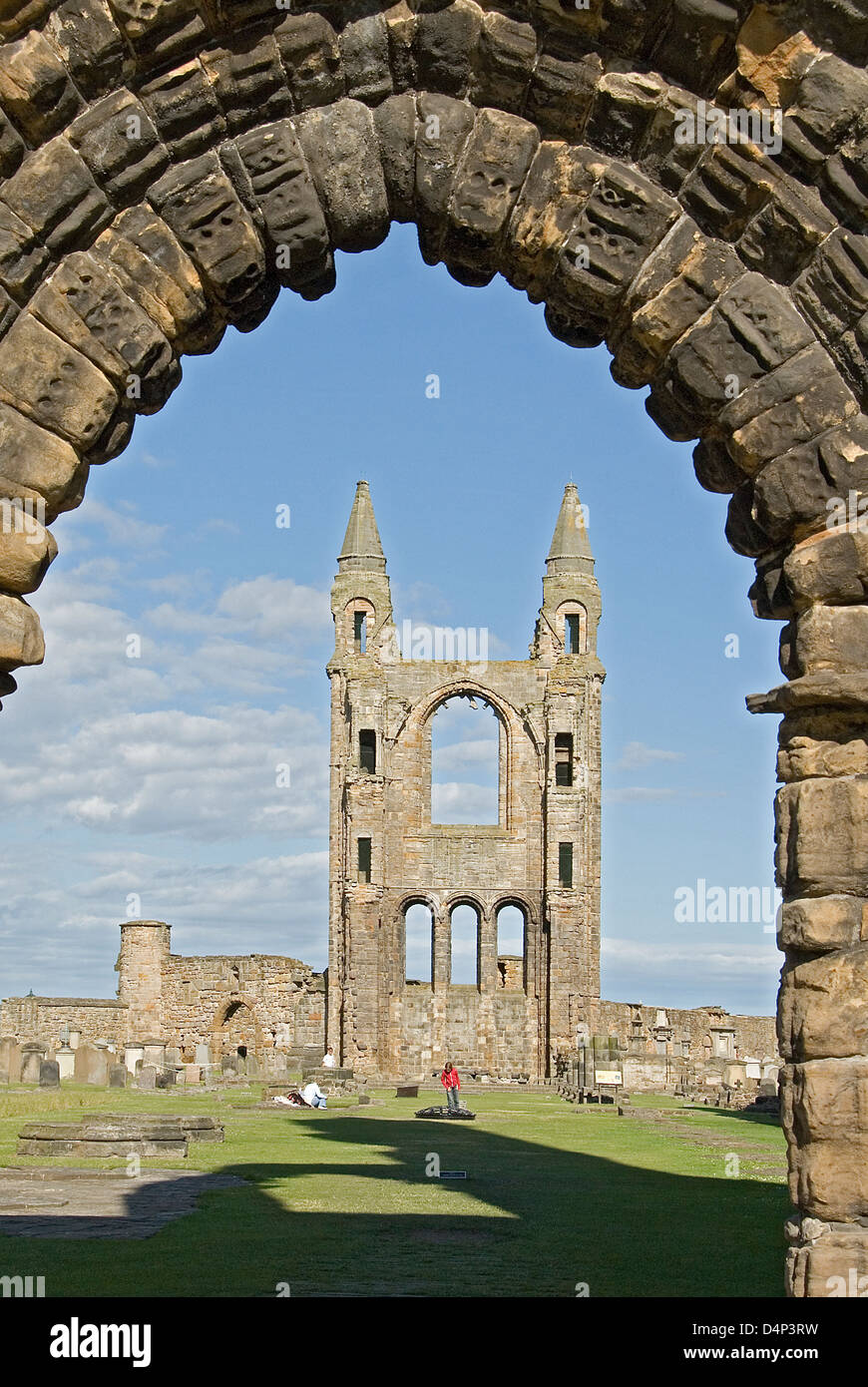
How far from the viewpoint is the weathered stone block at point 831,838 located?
570cm

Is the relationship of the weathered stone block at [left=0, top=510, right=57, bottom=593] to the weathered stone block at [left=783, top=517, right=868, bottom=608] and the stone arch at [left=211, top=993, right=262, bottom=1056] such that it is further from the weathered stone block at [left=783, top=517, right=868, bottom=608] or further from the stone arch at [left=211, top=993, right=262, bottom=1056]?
the stone arch at [left=211, top=993, right=262, bottom=1056]

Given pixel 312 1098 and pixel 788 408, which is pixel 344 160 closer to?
pixel 788 408

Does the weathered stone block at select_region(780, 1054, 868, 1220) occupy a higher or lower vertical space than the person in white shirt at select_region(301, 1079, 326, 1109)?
higher

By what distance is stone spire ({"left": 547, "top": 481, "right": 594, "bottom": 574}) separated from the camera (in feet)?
167

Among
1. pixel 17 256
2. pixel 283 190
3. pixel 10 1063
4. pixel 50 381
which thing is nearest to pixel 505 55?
pixel 283 190

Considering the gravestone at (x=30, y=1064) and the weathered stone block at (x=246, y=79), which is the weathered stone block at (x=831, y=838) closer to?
the weathered stone block at (x=246, y=79)

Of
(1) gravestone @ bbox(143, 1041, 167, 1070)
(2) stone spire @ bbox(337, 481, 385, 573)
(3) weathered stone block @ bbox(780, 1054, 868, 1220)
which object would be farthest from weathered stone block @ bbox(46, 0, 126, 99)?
(2) stone spire @ bbox(337, 481, 385, 573)

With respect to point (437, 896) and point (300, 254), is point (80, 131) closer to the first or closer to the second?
point (300, 254)

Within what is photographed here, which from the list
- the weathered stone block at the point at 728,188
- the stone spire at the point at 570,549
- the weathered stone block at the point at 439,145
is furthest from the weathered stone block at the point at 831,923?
the stone spire at the point at 570,549

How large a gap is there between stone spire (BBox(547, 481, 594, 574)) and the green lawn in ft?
106

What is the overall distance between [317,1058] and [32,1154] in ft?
90.8

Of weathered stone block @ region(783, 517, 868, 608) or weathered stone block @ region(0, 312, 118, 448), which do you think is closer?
weathered stone block @ region(783, 517, 868, 608)

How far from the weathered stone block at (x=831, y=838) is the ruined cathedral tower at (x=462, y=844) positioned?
41.1 meters

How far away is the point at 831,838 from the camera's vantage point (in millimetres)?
5738
